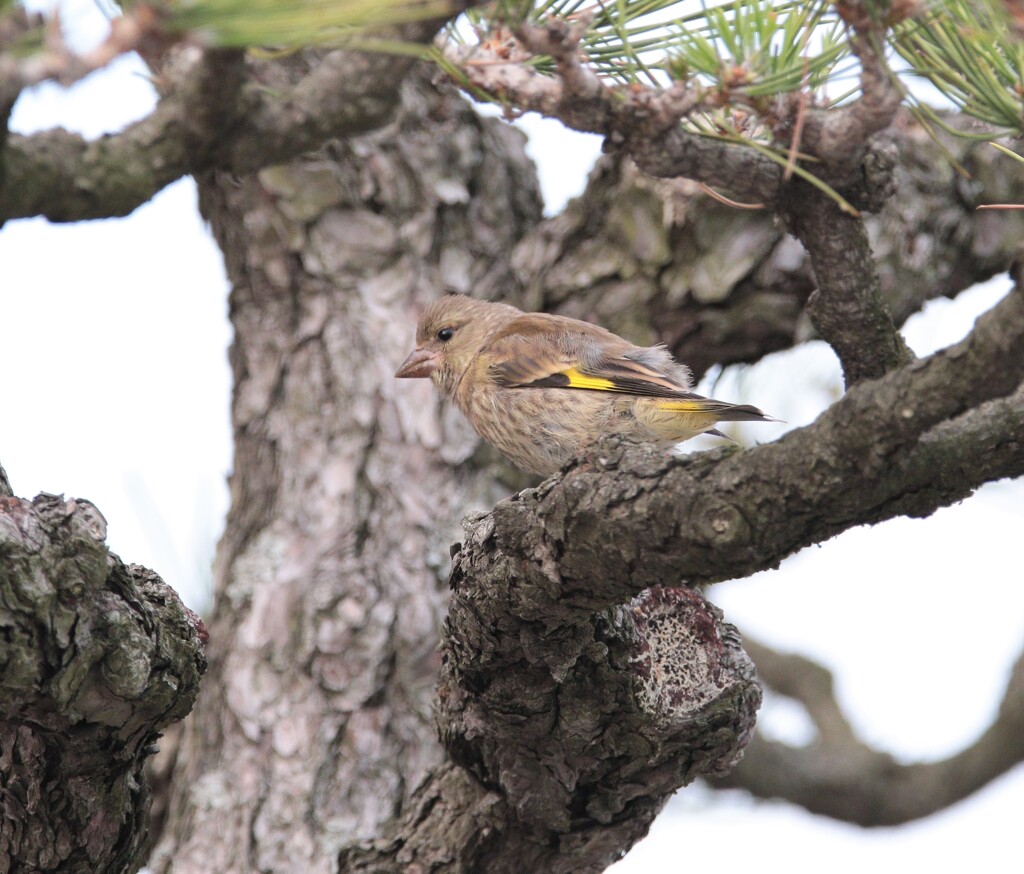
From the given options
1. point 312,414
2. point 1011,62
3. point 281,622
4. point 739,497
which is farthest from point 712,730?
point 312,414

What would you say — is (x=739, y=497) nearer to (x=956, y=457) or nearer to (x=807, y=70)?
(x=956, y=457)

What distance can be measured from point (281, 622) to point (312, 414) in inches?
32.4

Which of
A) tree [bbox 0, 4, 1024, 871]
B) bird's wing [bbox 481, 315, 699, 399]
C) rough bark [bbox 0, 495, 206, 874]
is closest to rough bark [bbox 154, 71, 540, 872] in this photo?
tree [bbox 0, 4, 1024, 871]

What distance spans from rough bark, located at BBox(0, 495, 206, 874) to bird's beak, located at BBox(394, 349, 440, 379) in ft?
6.58

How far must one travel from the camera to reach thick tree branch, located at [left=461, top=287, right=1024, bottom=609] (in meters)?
1.87

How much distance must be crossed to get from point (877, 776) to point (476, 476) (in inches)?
77.5

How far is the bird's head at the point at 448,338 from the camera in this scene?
178 inches

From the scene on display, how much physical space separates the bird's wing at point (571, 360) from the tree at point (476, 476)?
0.54 meters

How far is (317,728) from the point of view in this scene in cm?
412

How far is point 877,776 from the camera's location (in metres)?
4.85

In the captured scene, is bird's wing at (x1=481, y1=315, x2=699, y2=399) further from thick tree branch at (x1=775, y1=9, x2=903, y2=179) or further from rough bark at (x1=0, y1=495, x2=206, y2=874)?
rough bark at (x1=0, y1=495, x2=206, y2=874)

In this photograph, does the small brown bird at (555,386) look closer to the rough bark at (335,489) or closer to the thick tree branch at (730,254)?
the rough bark at (335,489)

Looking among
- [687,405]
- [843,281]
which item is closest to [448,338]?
[687,405]

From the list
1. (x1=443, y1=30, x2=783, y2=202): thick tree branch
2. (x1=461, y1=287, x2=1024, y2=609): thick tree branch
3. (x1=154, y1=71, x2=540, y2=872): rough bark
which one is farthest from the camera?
(x1=154, y1=71, x2=540, y2=872): rough bark
